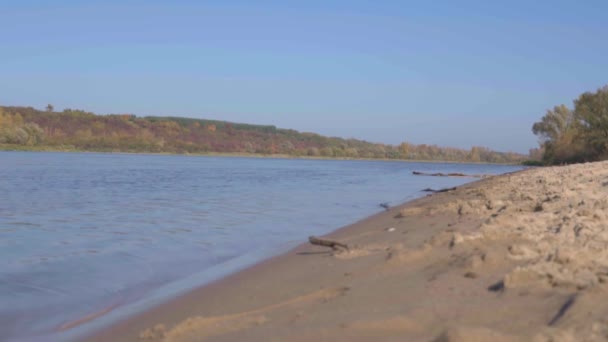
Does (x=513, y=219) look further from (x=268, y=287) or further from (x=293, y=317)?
(x=293, y=317)

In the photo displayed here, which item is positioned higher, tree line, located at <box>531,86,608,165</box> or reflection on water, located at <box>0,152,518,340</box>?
tree line, located at <box>531,86,608,165</box>

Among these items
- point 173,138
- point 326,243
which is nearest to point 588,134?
point 326,243

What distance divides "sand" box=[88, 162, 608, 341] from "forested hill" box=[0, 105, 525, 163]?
8651 cm

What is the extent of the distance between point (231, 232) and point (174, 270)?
3.37 meters

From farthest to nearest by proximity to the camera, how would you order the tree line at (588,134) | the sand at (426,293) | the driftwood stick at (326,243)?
1. the tree line at (588,134)
2. the driftwood stick at (326,243)
3. the sand at (426,293)

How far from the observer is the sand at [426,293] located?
329cm

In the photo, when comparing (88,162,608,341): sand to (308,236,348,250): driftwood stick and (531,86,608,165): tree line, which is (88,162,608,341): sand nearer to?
(308,236,348,250): driftwood stick

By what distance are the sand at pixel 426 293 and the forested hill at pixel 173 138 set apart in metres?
86.5

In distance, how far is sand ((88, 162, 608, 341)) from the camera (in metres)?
3.29

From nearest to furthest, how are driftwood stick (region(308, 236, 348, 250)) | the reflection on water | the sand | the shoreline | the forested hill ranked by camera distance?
the sand, the shoreline, the reflection on water, driftwood stick (region(308, 236, 348, 250)), the forested hill

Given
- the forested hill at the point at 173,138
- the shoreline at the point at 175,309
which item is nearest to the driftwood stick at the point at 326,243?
the shoreline at the point at 175,309

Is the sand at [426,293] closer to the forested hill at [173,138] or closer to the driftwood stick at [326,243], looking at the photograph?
the driftwood stick at [326,243]

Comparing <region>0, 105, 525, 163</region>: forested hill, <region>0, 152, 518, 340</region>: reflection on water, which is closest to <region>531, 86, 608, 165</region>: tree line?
<region>0, 152, 518, 340</region>: reflection on water

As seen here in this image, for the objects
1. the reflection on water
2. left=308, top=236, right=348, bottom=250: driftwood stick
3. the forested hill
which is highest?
the forested hill
